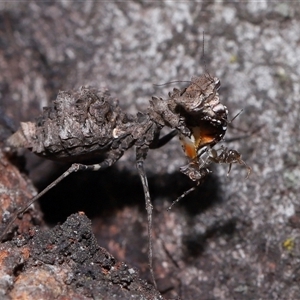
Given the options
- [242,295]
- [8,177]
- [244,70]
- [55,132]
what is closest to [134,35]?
[244,70]

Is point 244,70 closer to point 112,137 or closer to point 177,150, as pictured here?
point 177,150

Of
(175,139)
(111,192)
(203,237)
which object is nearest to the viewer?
(203,237)

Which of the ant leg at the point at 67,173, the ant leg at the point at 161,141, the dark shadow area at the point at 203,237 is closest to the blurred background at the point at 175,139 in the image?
the dark shadow area at the point at 203,237

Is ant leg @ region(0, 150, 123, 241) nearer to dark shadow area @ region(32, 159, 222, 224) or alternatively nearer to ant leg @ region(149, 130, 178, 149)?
ant leg @ region(149, 130, 178, 149)

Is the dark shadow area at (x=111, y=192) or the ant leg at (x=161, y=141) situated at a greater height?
the ant leg at (x=161, y=141)

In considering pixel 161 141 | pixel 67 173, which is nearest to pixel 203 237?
pixel 161 141

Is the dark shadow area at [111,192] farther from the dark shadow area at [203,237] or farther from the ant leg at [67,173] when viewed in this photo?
the ant leg at [67,173]

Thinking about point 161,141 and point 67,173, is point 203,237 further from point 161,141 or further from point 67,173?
point 67,173

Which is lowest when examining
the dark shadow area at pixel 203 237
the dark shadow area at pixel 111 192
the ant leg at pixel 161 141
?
the dark shadow area at pixel 203 237
